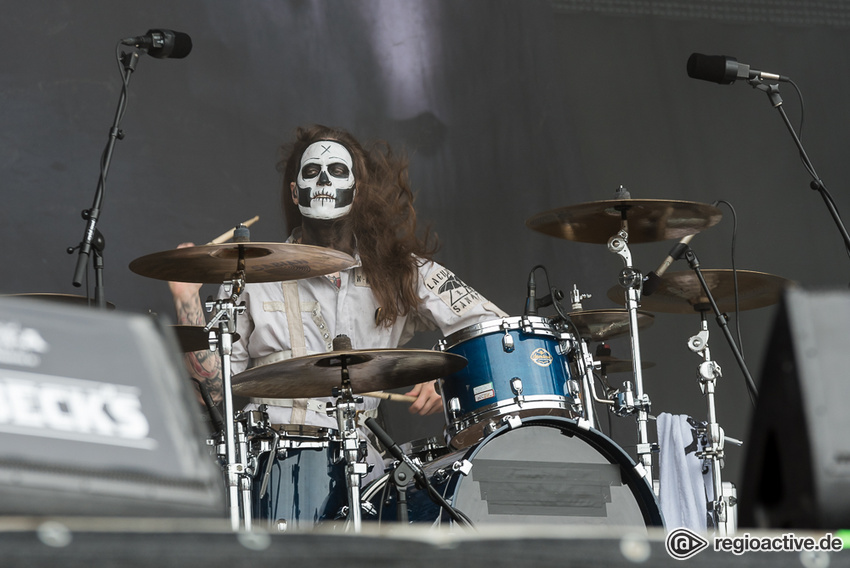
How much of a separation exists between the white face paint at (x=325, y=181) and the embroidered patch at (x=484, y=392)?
3.86ft

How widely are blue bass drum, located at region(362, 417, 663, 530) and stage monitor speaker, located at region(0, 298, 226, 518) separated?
6.53 ft

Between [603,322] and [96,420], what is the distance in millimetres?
3381

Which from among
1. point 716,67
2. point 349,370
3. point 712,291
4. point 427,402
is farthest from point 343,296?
point 716,67

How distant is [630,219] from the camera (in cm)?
329

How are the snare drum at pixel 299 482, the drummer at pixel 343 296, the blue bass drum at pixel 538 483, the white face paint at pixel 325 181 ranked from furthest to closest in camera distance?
the white face paint at pixel 325 181 < the drummer at pixel 343 296 < the snare drum at pixel 299 482 < the blue bass drum at pixel 538 483

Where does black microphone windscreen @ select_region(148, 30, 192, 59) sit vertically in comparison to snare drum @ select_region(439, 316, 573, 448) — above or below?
above

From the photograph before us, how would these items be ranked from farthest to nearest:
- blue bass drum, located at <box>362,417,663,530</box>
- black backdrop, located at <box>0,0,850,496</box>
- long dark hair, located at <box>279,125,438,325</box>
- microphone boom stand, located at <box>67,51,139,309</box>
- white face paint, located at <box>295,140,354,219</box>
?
black backdrop, located at <box>0,0,850,496</box> → white face paint, located at <box>295,140,354,219</box> → long dark hair, located at <box>279,125,438,325</box> → blue bass drum, located at <box>362,417,663,530</box> → microphone boom stand, located at <box>67,51,139,309</box>

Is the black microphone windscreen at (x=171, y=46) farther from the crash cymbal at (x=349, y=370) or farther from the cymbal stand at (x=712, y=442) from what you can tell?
the cymbal stand at (x=712, y=442)

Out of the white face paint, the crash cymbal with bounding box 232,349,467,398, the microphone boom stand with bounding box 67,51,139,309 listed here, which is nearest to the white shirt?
the white face paint

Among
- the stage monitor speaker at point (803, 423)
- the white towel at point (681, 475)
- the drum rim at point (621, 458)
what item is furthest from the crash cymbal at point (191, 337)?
the stage monitor speaker at point (803, 423)

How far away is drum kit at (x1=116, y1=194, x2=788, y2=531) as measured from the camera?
2736 millimetres

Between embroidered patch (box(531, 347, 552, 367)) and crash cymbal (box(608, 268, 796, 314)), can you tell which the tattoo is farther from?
crash cymbal (box(608, 268, 796, 314))

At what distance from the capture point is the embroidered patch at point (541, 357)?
2.96m

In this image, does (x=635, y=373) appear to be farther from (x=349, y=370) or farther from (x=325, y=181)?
(x=325, y=181)
